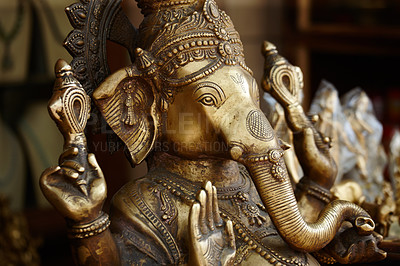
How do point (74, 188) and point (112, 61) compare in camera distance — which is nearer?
point (74, 188)

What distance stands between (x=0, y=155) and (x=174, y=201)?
1328mm

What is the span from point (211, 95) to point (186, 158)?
111mm

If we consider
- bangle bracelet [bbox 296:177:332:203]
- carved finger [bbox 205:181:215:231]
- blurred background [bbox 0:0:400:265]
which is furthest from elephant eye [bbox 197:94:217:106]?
blurred background [bbox 0:0:400:265]

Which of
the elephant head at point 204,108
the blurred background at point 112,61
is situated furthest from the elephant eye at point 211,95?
the blurred background at point 112,61

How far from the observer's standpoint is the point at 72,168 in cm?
86

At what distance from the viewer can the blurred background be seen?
2.13m

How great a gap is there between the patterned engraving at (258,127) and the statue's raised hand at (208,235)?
10cm

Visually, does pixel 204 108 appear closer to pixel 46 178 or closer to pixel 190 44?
pixel 190 44

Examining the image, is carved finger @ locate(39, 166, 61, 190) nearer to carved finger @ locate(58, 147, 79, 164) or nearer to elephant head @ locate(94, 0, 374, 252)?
carved finger @ locate(58, 147, 79, 164)

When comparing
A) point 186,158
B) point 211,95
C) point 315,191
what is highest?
point 211,95

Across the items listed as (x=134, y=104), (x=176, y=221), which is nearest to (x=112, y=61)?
(x=134, y=104)

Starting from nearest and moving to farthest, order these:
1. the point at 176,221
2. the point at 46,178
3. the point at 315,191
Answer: the point at 46,178
the point at 176,221
the point at 315,191

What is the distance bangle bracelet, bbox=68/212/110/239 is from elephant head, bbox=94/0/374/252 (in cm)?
14

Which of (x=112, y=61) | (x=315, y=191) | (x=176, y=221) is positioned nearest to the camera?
(x=176, y=221)
